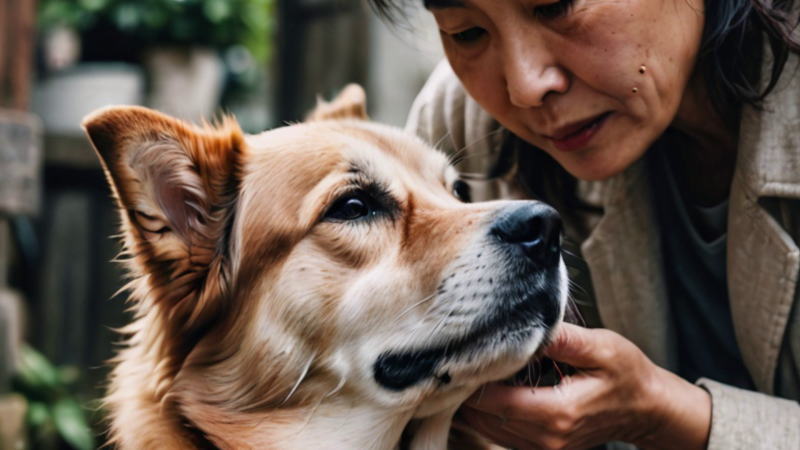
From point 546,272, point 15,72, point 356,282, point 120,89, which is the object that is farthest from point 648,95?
point 120,89

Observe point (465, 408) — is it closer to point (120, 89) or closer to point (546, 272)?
point (546, 272)

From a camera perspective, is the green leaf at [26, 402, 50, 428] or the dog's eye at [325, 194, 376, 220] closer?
the dog's eye at [325, 194, 376, 220]

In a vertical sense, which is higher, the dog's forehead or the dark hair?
the dark hair

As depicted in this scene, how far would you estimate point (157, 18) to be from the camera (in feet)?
20.8

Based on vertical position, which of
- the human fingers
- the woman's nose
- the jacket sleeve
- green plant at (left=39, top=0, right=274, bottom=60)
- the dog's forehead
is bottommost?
green plant at (left=39, top=0, right=274, bottom=60)

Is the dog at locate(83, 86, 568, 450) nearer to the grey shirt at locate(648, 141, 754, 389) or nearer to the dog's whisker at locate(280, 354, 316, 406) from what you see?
the dog's whisker at locate(280, 354, 316, 406)

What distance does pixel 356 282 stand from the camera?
77.1 inches

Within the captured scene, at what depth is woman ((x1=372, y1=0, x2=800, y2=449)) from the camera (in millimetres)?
1983

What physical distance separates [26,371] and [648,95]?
12.9 feet

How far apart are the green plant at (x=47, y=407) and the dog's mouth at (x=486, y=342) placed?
322cm

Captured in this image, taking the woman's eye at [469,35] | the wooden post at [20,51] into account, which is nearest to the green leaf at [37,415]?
the wooden post at [20,51]

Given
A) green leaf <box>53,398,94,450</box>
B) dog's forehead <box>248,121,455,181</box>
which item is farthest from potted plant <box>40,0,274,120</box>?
dog's forehead <box>248,121,455,181</box>

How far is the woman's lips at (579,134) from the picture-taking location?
216 centimetres

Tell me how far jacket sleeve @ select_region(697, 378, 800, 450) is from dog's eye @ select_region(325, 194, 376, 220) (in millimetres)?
995
